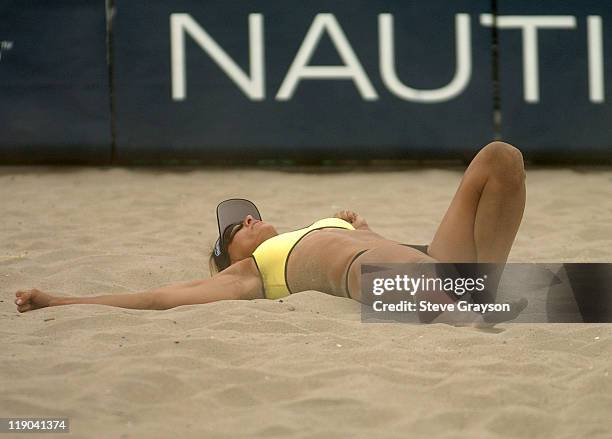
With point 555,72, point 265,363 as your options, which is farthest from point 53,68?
point 265,363

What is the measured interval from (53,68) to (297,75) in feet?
5.93

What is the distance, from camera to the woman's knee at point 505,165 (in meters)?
4.36

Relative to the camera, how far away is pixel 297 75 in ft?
27.5

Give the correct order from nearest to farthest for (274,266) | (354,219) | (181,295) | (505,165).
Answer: (505,165)
(181,295)
(274,266)
(354,219)

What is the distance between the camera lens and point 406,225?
21.9 ft

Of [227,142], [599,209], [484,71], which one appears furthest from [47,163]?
[599,209]

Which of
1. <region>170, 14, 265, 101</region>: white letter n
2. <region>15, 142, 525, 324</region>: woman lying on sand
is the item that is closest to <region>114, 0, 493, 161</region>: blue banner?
<region>170, 14, 265, 101</region>: white letter n

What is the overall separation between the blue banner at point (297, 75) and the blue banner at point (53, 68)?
16 centimetres

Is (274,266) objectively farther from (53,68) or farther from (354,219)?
(53,68)

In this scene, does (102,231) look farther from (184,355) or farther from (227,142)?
(184,355)

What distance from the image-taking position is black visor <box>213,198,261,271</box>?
4891 mm

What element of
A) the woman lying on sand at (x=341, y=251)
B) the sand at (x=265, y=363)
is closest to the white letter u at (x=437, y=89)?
the sand at (x=265, y=363)

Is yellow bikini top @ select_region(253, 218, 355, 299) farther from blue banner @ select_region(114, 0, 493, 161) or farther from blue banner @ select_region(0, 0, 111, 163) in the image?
blue banner @ select_region(0, 0, 111, 163)

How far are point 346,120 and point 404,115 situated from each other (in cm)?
44
